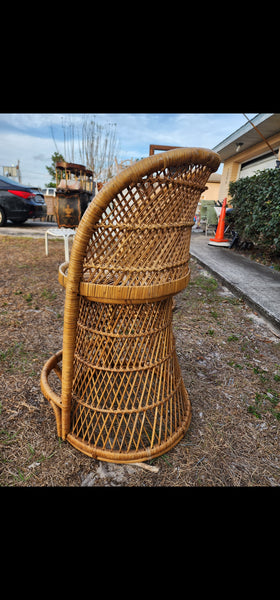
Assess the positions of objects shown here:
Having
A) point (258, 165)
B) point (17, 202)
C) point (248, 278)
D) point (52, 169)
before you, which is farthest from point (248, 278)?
point (52, 169)

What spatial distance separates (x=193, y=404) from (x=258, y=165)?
8473mm

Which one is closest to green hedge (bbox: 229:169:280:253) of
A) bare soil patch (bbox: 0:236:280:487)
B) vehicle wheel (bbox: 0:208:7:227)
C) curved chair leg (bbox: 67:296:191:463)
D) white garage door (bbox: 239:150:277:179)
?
white garage door (bbox: 239:150:277:179)

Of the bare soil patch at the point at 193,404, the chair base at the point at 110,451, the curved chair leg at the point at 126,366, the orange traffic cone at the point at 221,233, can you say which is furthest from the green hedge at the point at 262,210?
the chair base at the point at 110,451

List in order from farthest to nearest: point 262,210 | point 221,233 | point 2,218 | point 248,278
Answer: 1. point 2,218
2. point 221,233
3. point 262,210
4. point 248,278

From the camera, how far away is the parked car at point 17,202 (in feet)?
23.4

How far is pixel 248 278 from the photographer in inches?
159

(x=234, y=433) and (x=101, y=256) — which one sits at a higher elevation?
(x=101, y=256)

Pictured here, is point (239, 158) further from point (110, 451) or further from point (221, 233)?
point (110, 451)

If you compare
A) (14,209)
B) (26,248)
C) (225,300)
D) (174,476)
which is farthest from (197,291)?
(14,209)

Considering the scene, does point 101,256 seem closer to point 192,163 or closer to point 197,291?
point 192,163

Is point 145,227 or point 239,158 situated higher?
point 239,158

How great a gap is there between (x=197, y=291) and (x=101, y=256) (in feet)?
9.44

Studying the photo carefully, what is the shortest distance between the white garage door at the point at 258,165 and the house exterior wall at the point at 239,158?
14 centimetres

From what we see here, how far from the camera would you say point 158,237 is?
3.38 ft
